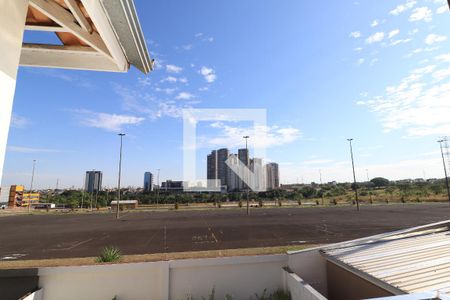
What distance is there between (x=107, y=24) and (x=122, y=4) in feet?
1.57

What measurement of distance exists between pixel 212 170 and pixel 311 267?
42.1 m

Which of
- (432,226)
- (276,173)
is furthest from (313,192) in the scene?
(432,226)

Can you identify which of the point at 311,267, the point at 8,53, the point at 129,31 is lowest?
the point at 311,267

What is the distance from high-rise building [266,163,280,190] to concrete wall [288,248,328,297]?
51016 mm

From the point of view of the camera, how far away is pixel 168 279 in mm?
5398

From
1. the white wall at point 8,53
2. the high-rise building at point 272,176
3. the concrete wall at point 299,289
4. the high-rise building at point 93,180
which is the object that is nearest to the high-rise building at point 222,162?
the high-rise building at point 272,176

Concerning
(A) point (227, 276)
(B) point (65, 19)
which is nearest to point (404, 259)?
(A) point (227, 276)

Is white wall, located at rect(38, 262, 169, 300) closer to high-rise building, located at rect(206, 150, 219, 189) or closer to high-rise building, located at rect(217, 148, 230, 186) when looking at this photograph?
high-rise building, located at rect(206, 150, 219, 189)

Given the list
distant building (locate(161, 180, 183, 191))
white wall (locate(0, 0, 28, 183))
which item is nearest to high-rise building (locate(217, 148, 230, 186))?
distant building (locate(161, 180, 183, 191))

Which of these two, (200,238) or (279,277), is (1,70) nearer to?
(279,277)

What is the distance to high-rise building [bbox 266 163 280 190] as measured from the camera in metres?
57.5

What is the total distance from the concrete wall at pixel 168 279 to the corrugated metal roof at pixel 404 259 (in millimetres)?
1548

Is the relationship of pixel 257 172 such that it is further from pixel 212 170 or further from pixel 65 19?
pixel 65 19

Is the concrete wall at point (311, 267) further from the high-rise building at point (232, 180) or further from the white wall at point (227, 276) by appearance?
the high-rise building at point (232, 180)
